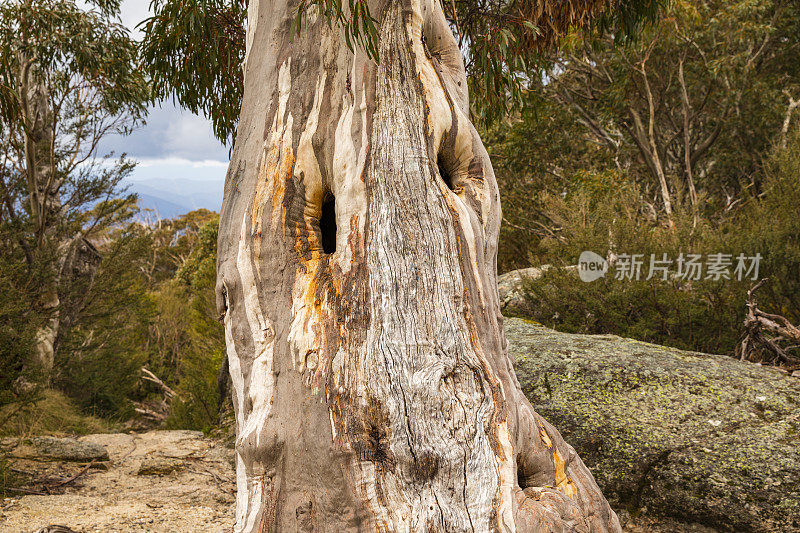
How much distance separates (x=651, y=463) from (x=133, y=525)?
3356 mm

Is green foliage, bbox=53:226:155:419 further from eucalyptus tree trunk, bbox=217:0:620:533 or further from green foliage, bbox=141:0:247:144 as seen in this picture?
eucalyptus tree trunk, bbox=217:0:620:533

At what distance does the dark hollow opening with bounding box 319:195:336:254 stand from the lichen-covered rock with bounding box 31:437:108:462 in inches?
195

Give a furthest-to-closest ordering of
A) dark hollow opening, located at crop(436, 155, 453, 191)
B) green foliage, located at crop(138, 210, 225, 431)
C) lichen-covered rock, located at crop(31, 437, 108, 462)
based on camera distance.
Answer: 1. green foliage, located at crop(138, 210, 225, 431)
2. lichen-covered rock, located at crop(31, 437, 108, 462)
3. dark hollow opening, located at crop(436, 155, 453, 191)

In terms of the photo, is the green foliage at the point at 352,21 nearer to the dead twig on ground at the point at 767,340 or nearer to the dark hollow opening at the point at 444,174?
the dark hollow opening at the point at 444,174

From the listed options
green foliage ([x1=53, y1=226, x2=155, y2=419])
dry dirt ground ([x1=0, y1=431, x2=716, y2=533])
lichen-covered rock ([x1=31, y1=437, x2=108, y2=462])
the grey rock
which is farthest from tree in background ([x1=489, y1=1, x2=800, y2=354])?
green foliage ([x1=53, y1=226, x2=155, y2=419])

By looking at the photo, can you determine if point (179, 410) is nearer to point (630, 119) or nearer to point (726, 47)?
point (630, 119)

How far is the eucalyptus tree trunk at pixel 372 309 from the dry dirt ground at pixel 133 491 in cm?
207

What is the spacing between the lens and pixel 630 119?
13.1m

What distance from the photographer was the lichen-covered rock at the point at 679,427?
315 centimetres

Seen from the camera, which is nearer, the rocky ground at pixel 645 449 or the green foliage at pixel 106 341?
the rocky ground at pixel 645 449

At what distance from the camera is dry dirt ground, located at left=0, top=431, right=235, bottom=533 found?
370 cm

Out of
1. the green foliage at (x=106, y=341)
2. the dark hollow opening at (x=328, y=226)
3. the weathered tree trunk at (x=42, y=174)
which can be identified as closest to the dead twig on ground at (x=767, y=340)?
the dark hollow opening at (x=328, y=226)

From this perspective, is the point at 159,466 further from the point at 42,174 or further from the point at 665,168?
the point at 665,168

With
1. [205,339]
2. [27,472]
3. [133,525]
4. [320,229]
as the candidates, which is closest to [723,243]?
[320,229]
